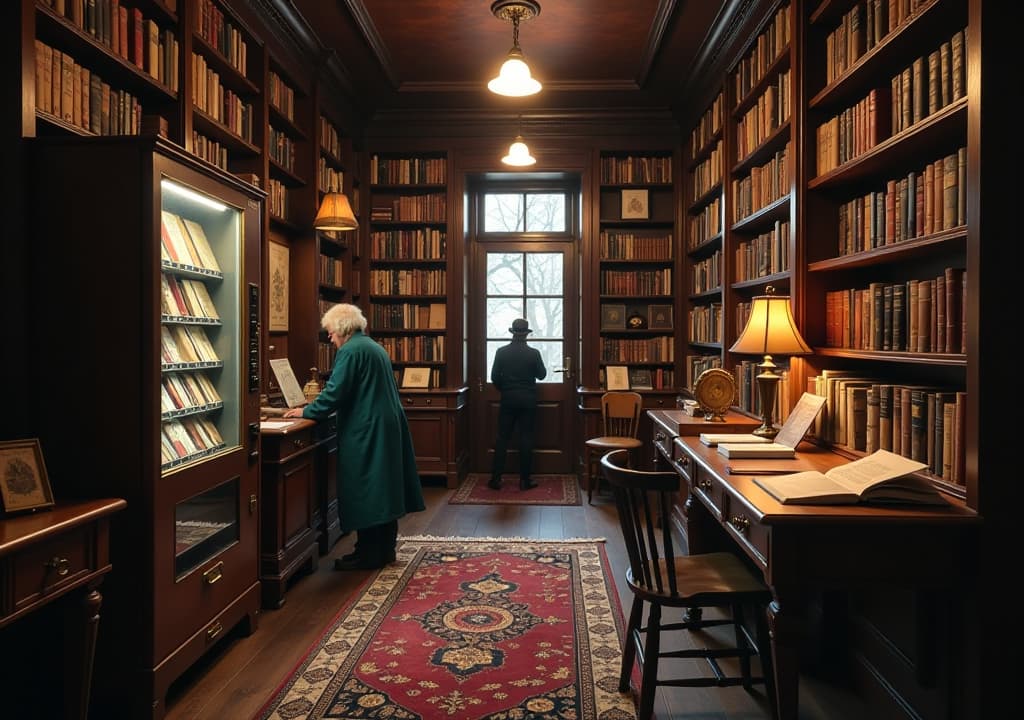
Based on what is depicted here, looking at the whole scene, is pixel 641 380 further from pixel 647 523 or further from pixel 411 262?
pixel 647 523

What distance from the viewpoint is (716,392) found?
4148 millimetres

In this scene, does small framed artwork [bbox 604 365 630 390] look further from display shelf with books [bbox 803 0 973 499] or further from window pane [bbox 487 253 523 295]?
display shelf with books [bbox 803 0 973 499]

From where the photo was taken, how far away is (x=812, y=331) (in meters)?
3.53

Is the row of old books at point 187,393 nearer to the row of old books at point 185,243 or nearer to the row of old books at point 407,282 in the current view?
the row of old books at point 185,243

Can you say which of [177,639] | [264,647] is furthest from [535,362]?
[177,639]

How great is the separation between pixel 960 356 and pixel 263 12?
4325 mm

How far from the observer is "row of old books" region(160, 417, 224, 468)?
109 inches

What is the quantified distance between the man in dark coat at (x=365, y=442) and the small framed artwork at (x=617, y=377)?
3.05 m

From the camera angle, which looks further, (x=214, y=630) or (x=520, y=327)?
(x=520, y=327)

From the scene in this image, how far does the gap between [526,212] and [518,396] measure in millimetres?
2030

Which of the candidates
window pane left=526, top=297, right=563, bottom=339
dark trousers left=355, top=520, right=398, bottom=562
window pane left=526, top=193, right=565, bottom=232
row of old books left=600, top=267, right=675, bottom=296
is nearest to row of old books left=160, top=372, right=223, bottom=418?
dark trousers left=355, top=520, right=398, bottom=562

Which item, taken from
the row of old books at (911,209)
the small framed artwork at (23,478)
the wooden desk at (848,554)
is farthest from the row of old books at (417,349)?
the wooden desk at (848,554)

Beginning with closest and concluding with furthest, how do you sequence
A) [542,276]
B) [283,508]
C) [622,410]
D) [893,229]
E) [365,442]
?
[893,229] → [283,508] → [365,442] → [622,410] → [542,276]

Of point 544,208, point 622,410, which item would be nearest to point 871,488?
point 622,410
